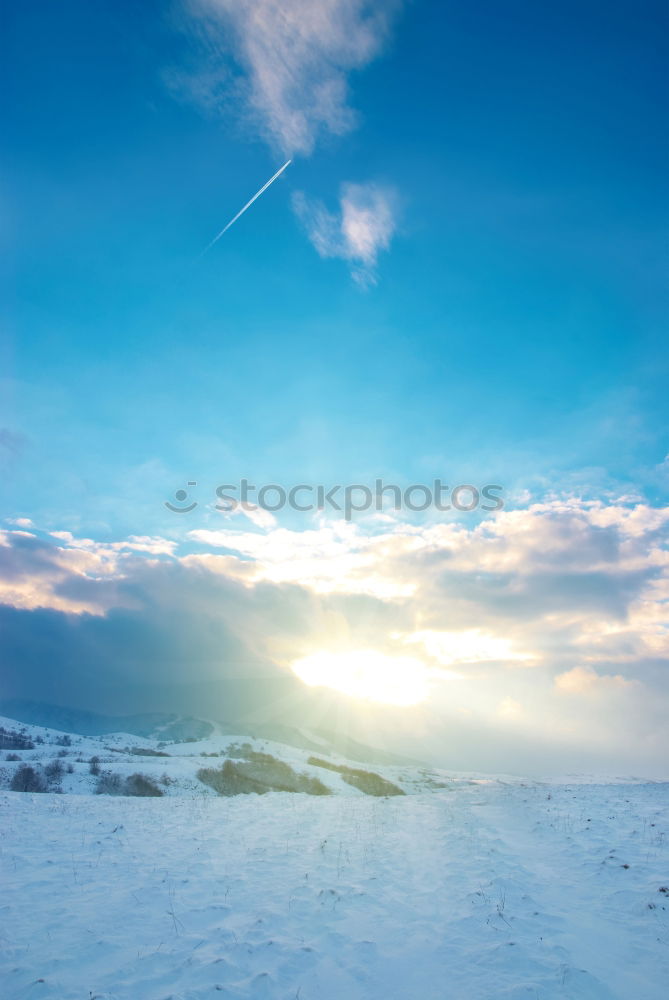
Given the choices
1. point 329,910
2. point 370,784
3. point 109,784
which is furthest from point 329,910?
point 370,784

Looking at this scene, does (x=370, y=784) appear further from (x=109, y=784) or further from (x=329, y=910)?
(x=329, y=910)

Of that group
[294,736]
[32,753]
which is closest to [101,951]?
[32,753]

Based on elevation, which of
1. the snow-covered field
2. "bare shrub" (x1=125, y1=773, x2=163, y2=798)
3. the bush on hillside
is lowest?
the bush on hillside

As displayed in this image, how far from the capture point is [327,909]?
10.8m

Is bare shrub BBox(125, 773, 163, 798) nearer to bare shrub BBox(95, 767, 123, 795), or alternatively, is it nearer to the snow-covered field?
bare shrub BBox(95, 767, 123, 795)

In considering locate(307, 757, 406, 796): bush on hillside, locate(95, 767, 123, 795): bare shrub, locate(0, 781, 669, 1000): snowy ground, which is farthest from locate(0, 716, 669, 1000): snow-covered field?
locate(307, 757, 406, 796): bush on hillside

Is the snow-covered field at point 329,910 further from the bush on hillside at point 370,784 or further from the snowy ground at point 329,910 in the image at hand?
the bush on hillside at point 370,784

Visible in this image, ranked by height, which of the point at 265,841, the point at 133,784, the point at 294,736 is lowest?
the point at 294,736

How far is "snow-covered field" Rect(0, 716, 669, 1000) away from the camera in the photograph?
7.96m

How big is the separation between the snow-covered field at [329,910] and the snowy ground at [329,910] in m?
0.04

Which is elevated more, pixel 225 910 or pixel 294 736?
pixel 225 910

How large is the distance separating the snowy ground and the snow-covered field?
0.04 metres

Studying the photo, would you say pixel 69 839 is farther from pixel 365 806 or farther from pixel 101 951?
pixel 365 806

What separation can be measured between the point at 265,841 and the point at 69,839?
664cm
